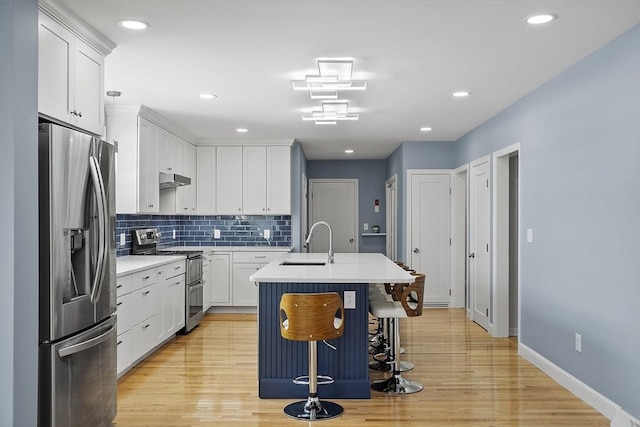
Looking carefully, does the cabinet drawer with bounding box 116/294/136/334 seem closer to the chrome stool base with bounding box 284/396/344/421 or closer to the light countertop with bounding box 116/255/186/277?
the light countertop with bounding box 116/255/186/277

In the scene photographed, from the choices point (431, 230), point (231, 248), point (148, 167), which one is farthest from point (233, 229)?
point (431, 230)

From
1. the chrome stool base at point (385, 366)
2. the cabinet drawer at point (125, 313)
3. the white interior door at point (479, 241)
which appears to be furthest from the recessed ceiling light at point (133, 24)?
the white interior door at point (479, 241)

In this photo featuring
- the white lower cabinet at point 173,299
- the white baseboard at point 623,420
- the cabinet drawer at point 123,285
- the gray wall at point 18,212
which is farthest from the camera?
the white lower cabinet at point 173,299

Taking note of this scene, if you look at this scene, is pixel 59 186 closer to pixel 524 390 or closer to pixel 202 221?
pixel 524 390

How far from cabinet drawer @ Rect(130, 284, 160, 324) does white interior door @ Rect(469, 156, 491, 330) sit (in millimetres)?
3714

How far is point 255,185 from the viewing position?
798 cm

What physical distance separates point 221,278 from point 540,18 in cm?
557

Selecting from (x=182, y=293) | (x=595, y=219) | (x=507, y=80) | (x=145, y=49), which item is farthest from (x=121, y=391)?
(x=507, y=80)

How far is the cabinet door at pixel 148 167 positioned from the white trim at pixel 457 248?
4222mm

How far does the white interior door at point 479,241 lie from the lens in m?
6.36

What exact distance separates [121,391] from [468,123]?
4.87 metres

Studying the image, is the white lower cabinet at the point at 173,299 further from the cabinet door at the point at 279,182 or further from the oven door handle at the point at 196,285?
the cabinet door at the point at 279,182

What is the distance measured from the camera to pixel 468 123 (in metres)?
6.66

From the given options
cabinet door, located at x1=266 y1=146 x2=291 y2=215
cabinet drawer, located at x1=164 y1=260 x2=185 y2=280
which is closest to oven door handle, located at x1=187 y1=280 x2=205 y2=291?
cabinet drawer, located at x1=164 y1=260 x2=185 y2=280
